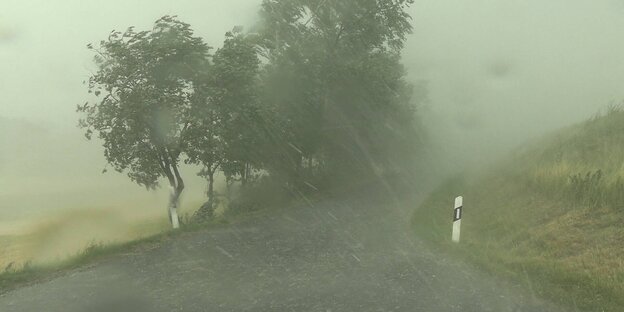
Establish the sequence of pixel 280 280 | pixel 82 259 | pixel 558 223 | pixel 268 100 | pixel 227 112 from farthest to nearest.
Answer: pixel 268 100, pixel 227 112, pixel 558 223, pixel 82 259, pixel 280 280

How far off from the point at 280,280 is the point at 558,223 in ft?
19.8

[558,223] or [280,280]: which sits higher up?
[558,223]

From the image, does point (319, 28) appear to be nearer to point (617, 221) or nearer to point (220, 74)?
point (220, 74)

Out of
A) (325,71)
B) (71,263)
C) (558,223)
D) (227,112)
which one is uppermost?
(325,71)

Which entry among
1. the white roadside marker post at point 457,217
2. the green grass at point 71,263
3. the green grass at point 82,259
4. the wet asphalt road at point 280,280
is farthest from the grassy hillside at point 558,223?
the green grass at point 71,263

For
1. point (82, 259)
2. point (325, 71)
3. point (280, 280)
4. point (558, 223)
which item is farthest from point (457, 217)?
point (325, 71)

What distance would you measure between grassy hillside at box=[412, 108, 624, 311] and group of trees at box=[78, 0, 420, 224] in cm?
690

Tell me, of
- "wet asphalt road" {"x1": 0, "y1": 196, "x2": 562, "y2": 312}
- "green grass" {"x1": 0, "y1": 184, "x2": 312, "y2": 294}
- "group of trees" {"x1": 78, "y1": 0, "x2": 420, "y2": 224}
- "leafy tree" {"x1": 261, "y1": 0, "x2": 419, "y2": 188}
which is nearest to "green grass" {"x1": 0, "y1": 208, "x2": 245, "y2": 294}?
"green grass" {"x1": 0, "y1": 184, "x2": 312, "y2": 294}

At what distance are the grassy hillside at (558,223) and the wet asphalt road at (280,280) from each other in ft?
2.38

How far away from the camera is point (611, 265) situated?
8.09 meters

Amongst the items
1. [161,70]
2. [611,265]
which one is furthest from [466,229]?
[161,70]

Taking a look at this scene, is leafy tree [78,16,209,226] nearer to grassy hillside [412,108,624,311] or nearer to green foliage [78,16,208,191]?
green foliage [78,16,208,191]

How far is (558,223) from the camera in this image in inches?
416

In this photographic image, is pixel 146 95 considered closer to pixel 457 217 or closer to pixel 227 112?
pixel 227 112
